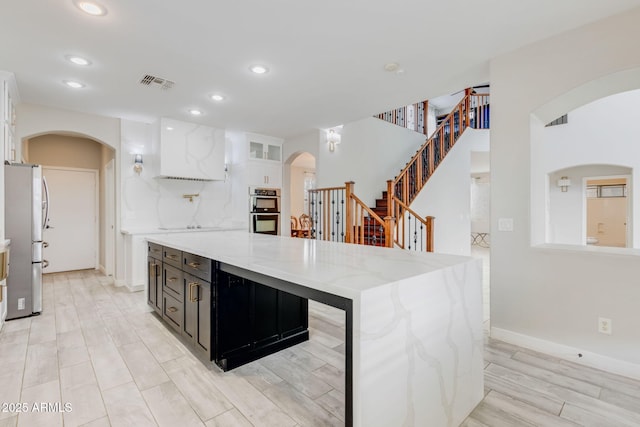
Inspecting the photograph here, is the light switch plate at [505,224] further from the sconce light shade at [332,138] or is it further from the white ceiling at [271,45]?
the sconce light shade at [332,138]

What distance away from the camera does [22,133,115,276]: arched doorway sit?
18.2 ft

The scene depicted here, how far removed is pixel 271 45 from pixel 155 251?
238 centimetres

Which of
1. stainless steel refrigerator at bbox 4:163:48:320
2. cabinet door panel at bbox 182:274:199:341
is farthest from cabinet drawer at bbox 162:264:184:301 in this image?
stainless steel refrigerator at bbox 4:163:48:320

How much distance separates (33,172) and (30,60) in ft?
3.93

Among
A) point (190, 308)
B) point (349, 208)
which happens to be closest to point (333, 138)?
point (349, 208)

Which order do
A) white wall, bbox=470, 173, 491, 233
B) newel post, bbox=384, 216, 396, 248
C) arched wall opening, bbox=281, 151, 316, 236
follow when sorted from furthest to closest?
white wall, bbox=470, 173, 491, 233, arched wall opening, bbox=281, 151, 316, 236, newel post, bbox=384, 216, 396, 248

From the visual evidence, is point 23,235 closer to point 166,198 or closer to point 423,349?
point 166,198

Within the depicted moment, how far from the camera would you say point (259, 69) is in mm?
3250

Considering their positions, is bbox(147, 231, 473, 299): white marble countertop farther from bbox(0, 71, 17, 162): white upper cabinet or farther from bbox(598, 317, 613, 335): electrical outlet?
bbox(0, 71, 17, 162): white upper cabinet

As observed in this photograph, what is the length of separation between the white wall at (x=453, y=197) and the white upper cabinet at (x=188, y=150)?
379 cm

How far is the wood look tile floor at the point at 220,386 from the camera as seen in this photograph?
1.76 m

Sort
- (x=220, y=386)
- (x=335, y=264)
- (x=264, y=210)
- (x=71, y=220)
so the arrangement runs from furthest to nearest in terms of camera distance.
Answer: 1. (x=264, y=210)
2. (x=71, y=220)
3. (x=220, y=386)
4. (x=335, y=264)

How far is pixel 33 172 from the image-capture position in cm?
347

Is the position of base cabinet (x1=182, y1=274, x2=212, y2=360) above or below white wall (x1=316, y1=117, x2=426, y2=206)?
below
